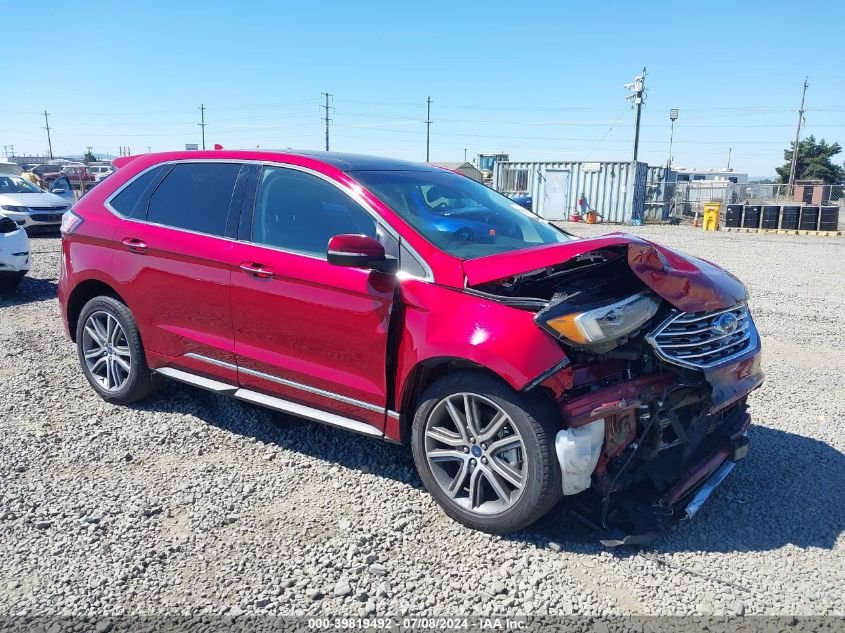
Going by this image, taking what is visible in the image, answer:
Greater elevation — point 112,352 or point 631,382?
point 631,382

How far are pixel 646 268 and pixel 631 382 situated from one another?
53 centimetres

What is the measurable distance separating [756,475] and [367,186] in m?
2.84

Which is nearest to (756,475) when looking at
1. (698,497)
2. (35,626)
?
(698,497)

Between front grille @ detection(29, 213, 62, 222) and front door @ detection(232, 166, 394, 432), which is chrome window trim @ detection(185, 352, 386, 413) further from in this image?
front grille @ detection(29, 213, 62, 222)

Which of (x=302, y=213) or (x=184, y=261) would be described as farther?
(x=184, y=261)

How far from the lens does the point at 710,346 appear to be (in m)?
3.33

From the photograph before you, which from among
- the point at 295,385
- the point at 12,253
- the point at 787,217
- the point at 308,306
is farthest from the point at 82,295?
the point at 787,217

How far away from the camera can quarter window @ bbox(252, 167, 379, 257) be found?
3727 mm

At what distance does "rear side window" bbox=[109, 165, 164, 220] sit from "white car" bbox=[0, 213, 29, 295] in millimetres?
5012

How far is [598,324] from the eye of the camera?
2936 mm

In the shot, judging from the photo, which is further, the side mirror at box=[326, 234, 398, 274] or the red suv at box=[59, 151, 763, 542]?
the side mirror at box=[326, 234, 398, 274]

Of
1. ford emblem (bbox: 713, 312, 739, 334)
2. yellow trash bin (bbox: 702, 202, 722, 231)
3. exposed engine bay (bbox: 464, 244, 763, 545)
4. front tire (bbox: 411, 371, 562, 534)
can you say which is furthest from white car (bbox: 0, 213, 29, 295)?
yellow trash bin (bbox: 702, 202, 722, 231)

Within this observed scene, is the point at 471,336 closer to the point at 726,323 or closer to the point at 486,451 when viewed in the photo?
the point at 486,451

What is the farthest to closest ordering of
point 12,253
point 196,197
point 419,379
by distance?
1. point 12,253
2. point 196,197
3. point 419,379
